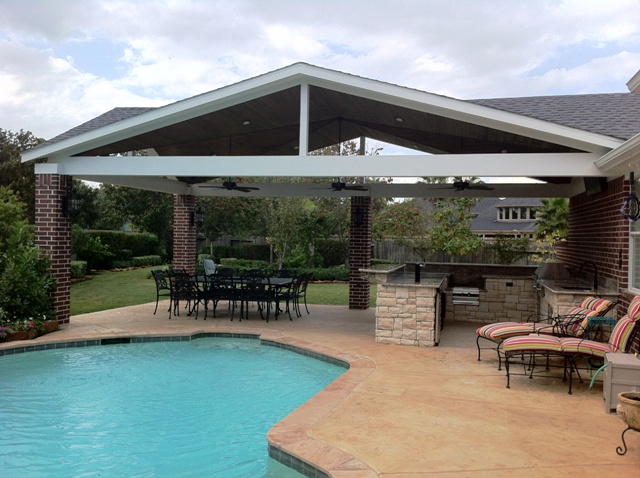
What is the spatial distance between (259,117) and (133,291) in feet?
29.6

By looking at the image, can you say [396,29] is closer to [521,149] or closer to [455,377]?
[521,149]

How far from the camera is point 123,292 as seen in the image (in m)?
17.1

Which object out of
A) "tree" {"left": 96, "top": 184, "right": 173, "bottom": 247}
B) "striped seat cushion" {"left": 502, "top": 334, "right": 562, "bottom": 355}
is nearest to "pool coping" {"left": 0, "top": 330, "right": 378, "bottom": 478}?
"striped seat cushion" {"left": 502, "top": 334, "right": 562, "bottom": 355}

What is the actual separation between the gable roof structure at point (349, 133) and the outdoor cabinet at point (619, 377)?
10.3 feet

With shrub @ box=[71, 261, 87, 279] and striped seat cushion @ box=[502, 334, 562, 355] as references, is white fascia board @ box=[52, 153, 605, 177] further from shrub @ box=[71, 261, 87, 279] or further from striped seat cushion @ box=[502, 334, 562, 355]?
shrub @ box=[71, 261, 87, 279]

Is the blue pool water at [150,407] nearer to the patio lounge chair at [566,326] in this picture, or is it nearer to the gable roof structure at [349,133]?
the patio lounge chair at [566,326]

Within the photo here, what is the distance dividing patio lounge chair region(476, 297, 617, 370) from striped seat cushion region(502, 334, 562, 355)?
0.73 meters

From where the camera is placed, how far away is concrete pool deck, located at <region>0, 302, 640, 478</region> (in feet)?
13.9

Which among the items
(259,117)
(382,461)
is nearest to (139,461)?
(382,461)

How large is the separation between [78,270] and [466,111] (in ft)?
53.6

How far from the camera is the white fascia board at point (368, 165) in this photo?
7.96 metres

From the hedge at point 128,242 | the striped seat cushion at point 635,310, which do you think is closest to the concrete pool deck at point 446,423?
the striped seat cushion at point 635,310

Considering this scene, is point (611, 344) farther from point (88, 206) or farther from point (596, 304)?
point (88, 206)

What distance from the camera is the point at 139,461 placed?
4.84m
